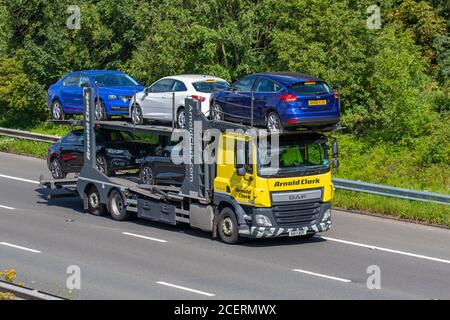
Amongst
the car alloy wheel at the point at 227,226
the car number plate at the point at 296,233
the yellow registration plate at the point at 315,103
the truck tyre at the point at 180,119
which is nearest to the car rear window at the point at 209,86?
the truck tyre at the point at 180,119

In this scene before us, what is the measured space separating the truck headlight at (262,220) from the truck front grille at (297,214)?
208 mm

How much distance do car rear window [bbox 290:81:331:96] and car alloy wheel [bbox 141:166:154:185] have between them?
419 cm

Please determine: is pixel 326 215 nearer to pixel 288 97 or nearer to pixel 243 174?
pixel 243 174

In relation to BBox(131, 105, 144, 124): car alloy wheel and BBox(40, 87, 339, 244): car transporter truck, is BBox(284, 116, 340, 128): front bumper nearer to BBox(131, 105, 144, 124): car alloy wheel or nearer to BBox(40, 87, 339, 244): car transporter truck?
BBox(40, 87, 339, 244): car transporter truck

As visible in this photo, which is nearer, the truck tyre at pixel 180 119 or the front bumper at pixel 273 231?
the front bumper at pixel 273 231

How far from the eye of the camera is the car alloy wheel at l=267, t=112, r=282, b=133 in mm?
21016

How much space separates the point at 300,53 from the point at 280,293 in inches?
600

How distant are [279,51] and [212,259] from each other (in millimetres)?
12996

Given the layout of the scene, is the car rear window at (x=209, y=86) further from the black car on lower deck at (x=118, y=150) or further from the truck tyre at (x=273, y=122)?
the truck tyre at (x=273, y=122)

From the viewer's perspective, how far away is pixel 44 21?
39.1 meters

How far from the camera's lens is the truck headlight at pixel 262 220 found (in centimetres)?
2048

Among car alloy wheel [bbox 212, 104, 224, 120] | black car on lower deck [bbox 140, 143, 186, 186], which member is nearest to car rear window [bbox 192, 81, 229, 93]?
car alloy wheel [bbox 212, 104, 224, 120]

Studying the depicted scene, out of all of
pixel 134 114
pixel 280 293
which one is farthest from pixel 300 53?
pixel 280 293
